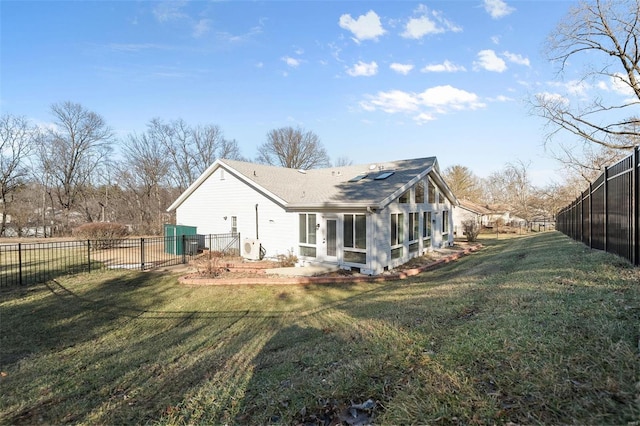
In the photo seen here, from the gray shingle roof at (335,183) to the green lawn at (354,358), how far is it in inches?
221

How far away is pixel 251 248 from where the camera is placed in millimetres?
14656

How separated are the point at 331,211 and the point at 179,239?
8.59 meters

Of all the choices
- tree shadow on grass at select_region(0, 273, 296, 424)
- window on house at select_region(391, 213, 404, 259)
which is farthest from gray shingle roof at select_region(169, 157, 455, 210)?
tree shadow on grass at select_region(0, 273, 296, 424)

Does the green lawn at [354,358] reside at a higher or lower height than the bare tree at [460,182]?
lower

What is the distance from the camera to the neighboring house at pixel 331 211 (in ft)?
40.0

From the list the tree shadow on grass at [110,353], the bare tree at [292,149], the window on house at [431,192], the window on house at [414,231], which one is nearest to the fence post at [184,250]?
the tree shadow on grass at [110,353]

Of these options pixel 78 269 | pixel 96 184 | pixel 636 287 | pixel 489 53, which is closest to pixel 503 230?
pixel 489 53

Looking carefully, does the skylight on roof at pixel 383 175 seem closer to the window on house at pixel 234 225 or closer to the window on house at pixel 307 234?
the window on house at pixel 307 234

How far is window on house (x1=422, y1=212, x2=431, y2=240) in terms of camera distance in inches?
639

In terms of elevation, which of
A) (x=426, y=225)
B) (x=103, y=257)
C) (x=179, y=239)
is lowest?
(x=103, y=257)

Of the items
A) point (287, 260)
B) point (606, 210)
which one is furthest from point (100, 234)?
point (606, 210)

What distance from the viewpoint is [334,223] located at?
12.8 m

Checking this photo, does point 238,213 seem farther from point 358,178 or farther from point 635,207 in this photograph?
point 635,207

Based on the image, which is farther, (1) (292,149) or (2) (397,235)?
(1) (292,149)
